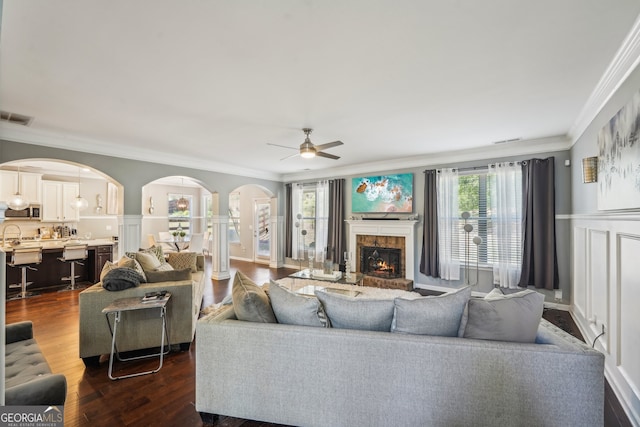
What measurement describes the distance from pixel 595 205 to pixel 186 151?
5.75 m

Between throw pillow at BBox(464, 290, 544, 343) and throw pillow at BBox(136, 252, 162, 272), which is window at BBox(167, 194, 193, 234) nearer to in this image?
throw pillow at BBox(136, 252, 162, 272)

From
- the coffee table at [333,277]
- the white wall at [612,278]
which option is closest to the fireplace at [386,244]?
the coffee table at [333,277]

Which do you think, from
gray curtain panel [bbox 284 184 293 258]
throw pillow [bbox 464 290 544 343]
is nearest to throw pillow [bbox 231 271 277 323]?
throw pillow [bbox 464 290 544 343]

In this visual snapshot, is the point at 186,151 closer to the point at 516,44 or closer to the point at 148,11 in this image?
the point at 148,11

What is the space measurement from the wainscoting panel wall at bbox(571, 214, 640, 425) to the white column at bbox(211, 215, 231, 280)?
19.3ft

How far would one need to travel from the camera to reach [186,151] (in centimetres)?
492

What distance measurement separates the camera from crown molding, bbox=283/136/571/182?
418cm

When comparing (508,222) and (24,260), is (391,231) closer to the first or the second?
(508,222)

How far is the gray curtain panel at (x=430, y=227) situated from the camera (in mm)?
5152

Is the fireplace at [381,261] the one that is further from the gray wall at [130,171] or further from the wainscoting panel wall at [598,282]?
the gray wall at [130,171]

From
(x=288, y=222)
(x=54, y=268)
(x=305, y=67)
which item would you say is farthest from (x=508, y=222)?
(x=54, y=268)

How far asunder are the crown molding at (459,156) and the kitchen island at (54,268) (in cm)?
489

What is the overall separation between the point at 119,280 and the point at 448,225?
16.1 ft

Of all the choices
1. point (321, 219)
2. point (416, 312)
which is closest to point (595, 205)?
point (416, 312)
